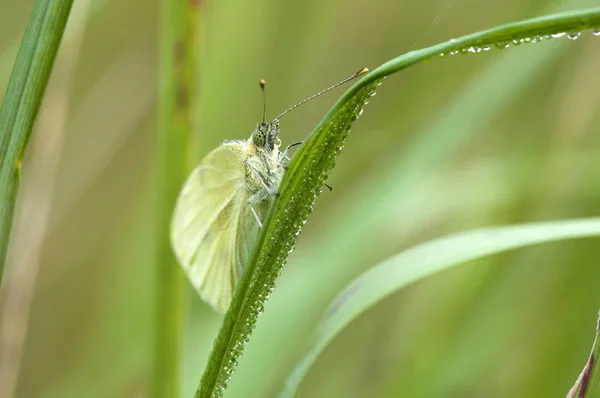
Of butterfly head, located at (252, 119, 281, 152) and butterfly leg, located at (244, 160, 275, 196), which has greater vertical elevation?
butterfly head, located at (252, 119, 281, 152)

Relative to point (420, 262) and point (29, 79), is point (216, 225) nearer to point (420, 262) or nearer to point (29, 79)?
point (420, 262)

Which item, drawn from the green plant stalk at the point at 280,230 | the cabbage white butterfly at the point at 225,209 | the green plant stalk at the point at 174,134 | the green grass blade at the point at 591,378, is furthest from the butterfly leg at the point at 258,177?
the green grass blade at the point at 591,378

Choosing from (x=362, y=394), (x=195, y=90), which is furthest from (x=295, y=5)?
(x=362, y=394)

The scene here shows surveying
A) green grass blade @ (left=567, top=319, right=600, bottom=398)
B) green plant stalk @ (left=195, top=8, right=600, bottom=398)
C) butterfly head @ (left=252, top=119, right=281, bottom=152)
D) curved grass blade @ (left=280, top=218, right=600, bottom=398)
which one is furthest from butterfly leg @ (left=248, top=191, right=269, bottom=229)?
green grass blade @ (left=567, top=319, right=600, bottom=398)

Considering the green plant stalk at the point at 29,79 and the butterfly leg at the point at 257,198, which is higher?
the butterfly leg at the point at 257,198

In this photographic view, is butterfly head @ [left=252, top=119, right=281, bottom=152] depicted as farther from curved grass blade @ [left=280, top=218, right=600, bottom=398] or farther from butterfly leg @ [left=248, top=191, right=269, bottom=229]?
curved grass blade @ [left=280, top=218, right=600, bottom=398]

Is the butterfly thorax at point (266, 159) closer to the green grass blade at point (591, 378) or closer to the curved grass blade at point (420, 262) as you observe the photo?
the curved grass blade at point (420, 262)
